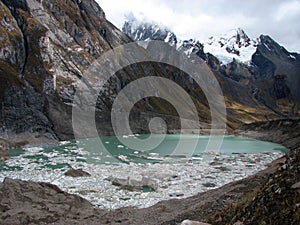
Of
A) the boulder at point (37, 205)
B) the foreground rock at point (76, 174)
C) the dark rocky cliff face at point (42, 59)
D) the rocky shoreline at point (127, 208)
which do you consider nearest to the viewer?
the rocky shoreline at point (127, 208)

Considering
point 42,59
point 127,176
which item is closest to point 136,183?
point 127,176

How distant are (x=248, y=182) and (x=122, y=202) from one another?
37.8 feet

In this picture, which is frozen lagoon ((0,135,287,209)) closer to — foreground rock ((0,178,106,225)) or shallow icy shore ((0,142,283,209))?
shallow icy shore ((0,142,283,209))

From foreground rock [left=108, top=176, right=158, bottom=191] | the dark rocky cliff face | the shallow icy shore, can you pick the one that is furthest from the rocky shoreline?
the dark rocky cliff face

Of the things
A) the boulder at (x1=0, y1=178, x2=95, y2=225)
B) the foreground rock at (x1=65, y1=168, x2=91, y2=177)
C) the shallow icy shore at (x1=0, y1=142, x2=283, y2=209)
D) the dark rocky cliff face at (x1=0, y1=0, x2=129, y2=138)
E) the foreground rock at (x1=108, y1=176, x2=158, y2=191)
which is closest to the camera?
the boulder at (x1=0, y1=178, x2=95, y2=225)

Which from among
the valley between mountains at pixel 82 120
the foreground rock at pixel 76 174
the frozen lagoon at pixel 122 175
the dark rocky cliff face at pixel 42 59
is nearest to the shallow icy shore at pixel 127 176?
the frozen lagoon at pixel 122 175

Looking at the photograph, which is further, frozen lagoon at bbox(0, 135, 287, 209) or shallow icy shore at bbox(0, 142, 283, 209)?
frozen lagoon at bbox(0, 135, 287, 209)

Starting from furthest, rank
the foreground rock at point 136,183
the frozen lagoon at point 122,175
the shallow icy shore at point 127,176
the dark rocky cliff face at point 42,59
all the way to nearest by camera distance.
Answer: the dark rocky cliff face at point 42,59 → the foreground rock at point 136,183 → the frozen lagoon at point 122,175 → the shallow icy shore at point 127,176

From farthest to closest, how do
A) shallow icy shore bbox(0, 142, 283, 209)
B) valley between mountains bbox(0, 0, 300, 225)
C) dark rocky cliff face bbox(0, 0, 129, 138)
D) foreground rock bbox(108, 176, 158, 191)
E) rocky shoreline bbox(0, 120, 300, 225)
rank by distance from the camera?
dark rocky cliff face bbox(0, 0, 129, 138) → foreground rock bbox(108, 176, 158, 191) → shallow icy shore bbox(0, 142, 283, 209) → valley between mountains bbox(0, 0, 300, 225) → rocky shoreline bbox(0, 120, 300, 225)

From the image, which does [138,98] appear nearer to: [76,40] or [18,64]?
[76,40]

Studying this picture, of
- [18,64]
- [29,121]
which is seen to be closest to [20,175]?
[29,121]

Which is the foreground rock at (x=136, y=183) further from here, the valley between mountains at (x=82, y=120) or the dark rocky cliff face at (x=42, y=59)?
the dark rocky cliff face at (x=42, y=59)

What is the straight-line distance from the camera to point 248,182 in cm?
2622

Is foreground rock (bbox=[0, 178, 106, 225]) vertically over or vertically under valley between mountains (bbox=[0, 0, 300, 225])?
under
